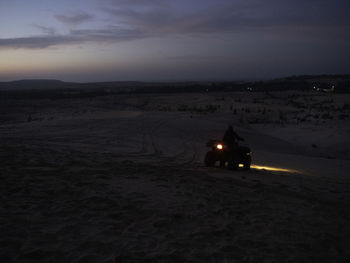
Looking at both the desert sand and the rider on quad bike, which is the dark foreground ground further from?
the rider on quad bike

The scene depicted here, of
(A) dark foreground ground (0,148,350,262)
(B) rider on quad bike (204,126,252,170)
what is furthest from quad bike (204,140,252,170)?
(A) dark foreground ground (0,148,350,262)

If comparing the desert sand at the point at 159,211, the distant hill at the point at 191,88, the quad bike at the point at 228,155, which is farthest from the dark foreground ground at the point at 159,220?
the distant hill at the point at 191,88

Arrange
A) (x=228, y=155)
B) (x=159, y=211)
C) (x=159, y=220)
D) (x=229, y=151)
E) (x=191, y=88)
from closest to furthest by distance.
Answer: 1. (x=159, y=220)
2. (x=159, y=211)
3. (x=229, y=151)
4. (x=228, y=155)
5. (x=191, y=88)

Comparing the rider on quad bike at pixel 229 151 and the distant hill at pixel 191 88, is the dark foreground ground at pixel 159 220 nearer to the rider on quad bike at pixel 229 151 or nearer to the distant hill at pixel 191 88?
the rider on quad bike at pixel 229 151

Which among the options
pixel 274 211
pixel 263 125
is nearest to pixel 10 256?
pixel 274 211

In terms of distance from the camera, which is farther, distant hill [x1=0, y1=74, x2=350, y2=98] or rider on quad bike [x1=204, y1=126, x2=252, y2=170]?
distant hill [x1=0, y1=74, x2=350, y2=98]

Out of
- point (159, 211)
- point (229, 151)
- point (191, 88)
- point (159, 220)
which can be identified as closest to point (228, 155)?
point (229, 151)

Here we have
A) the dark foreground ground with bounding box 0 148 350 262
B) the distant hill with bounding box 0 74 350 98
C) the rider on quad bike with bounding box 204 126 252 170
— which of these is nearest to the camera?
the dark foreground ground with bounding box 0 148 350 262

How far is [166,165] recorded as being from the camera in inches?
401

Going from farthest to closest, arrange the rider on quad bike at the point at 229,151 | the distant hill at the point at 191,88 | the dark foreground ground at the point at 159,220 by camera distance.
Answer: the distant hill at the point at 191,88 → the rider on quad bike at the point at 229,151 → the dark foreground ground at the point at 159,220

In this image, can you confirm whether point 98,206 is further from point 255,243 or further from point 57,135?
point 57,135

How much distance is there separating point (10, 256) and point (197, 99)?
4450 centimetres

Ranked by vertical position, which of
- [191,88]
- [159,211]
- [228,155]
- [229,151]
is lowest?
[159,211]

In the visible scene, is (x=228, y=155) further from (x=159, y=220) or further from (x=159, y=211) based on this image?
(x=159, y=220)
